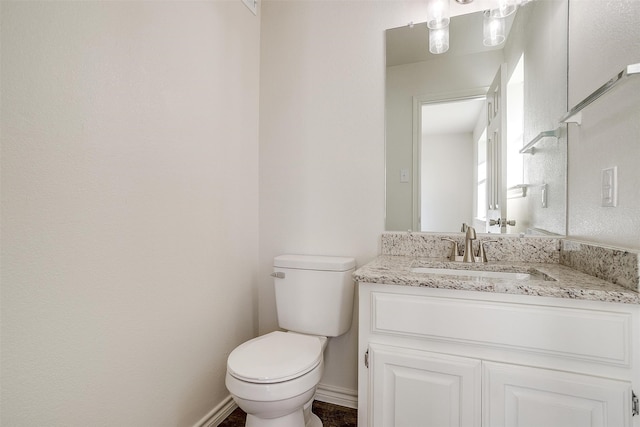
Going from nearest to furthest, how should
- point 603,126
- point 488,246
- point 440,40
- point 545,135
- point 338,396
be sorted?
point 603,126, point 545,135, point 488,246, point 440,40, point 338,396

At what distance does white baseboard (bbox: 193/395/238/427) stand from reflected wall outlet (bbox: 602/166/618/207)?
5.96ft

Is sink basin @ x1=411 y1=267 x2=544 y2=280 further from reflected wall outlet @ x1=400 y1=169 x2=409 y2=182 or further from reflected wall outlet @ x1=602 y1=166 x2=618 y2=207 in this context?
reflected wall outlet @ x1=400 y1=169 x2=409 y2=182

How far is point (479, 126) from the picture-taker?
4.98 ft

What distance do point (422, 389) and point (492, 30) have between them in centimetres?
159

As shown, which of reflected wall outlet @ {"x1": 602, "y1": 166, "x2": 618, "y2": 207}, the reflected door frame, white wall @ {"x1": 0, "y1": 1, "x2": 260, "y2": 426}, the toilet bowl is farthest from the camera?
the reflected door frame

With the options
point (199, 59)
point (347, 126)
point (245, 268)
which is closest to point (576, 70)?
point (347, 126)

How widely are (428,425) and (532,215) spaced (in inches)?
39.5

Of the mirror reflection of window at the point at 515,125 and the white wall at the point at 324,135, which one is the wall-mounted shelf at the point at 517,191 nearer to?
the mirror reflection of window at the point at 515,125

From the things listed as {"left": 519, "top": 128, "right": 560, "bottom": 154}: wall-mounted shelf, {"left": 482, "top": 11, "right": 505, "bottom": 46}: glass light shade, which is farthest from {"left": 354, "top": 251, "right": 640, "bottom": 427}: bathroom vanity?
{"left": 482, "top": 11, "right": 505, "bottom": 46}: glass light shade

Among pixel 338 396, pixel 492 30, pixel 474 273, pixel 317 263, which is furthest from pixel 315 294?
pixel 492 30

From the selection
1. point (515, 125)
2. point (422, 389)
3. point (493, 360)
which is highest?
point (515, 125)

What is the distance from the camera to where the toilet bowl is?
1.11 m

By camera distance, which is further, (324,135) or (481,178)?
(324,135)

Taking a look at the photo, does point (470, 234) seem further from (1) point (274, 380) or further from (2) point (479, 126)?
(1) point (274, 380)
